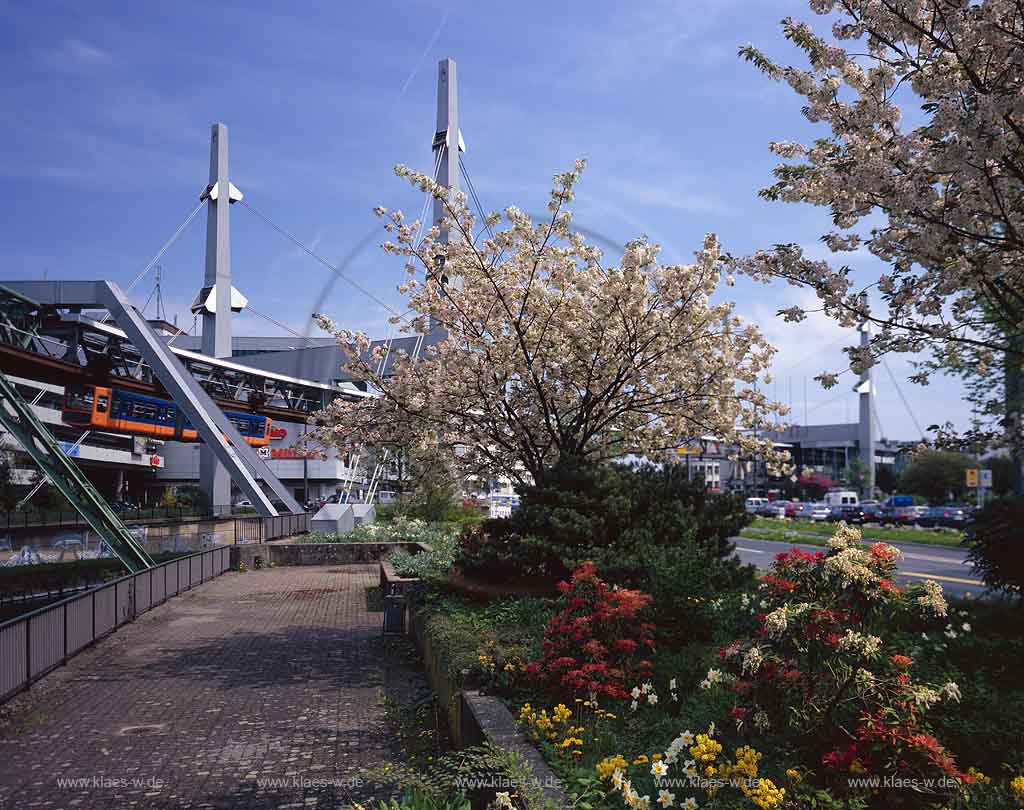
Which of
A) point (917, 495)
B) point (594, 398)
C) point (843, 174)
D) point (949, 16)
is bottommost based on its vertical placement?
point (917, 495)

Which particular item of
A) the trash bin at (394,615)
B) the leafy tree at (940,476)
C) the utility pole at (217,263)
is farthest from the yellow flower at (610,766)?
the leafy tree at (940,476)

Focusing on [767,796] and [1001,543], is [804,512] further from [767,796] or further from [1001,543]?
[767,796]

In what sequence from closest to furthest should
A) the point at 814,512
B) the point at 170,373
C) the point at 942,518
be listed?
the point at 170,373 → the point at 942,518 → the point at 814,512

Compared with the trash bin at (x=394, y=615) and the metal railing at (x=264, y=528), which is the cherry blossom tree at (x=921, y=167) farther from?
the metal railing at (x=264, y=528)

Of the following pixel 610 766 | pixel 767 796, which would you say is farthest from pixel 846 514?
pixel 767 796

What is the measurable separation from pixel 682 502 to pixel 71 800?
27.8ft

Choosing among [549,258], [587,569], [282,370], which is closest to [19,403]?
[549,258]

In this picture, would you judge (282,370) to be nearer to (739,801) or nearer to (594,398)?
(594,398)

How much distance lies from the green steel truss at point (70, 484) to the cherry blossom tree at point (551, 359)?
401 inches

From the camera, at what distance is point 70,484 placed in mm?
21781

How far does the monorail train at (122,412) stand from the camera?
2073 inches

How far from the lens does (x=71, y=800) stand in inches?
265

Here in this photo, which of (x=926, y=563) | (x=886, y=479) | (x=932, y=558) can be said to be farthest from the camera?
(x=886, y=479)

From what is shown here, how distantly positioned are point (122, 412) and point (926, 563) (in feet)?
157
